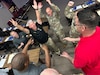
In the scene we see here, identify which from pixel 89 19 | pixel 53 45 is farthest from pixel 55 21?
pixel 89 19

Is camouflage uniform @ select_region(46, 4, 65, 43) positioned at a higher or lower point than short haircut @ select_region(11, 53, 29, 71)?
higher

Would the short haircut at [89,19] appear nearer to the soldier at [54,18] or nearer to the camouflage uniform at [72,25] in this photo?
the camouflage uniform at [72,25]

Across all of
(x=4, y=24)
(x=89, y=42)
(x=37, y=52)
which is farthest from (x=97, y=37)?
(x=4, y=24)

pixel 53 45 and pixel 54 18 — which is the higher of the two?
pixel 54 18

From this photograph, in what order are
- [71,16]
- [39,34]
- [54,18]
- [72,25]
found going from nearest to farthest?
[39,34], [72,25], [54,18], [71,16]

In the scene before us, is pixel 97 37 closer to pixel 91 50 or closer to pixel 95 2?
pixel 91 50

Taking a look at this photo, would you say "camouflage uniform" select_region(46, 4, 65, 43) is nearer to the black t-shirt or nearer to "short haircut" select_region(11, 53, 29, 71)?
the black t-shirt

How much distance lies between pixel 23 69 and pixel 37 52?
7.48 feet

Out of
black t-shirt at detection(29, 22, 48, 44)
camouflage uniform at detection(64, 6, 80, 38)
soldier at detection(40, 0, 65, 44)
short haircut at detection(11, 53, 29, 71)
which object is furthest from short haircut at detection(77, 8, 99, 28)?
soldier at detection(40, 0, 65, 44)

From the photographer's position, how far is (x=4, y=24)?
9.05 metres

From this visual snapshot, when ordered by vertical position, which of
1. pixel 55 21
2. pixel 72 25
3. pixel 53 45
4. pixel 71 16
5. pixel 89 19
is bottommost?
pixel 89 19

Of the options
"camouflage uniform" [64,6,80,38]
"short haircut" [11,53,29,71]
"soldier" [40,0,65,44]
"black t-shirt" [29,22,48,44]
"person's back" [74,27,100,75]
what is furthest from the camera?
"soldier" [40,0,65,44]

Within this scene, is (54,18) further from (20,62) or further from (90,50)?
(90,50)

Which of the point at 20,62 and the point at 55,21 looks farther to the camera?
the point at 55,21
